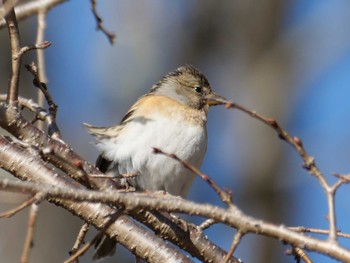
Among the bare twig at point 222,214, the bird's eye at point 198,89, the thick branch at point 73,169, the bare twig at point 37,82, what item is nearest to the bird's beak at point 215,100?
the bird's eye at point 198,89

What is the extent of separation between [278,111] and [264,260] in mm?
1715

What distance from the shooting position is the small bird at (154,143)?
393cm

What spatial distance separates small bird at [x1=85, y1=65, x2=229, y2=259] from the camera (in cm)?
393

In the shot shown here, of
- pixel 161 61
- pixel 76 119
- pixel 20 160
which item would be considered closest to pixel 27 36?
pixel 76 119

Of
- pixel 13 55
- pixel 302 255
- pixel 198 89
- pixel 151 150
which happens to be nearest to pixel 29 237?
pixel 302 255

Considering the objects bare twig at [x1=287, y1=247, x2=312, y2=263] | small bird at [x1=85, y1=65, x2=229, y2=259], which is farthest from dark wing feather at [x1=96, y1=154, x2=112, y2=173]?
bare twig at [x1=287, y1=247, x2=312, y2=263]

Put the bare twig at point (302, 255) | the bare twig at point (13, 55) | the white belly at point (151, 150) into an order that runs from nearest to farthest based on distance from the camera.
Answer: the bare twig at point (302, 255)
the bare twig at point (13, 55)
the white belly at point (151, 150)

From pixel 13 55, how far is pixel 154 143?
1.45 meters

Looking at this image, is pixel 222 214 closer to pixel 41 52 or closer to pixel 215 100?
pixel 215 100

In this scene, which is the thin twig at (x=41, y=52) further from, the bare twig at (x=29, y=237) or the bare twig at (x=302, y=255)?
the bare twig at (x=302, y=255)

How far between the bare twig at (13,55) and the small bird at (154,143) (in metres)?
1.13

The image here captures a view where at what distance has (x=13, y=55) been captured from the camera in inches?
101

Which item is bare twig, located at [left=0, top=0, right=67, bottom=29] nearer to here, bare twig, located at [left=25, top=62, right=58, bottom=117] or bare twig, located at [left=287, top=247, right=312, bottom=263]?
bare twig, located at [left=25, top=62, right=58, bottom=117]

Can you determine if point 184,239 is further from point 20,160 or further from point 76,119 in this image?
point 76,119
